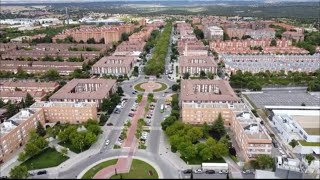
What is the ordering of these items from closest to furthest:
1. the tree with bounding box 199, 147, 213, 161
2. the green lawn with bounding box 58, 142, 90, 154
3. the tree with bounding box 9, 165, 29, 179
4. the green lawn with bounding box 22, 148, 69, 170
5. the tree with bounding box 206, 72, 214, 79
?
the tree with bounding box 9, 165, 29, 179, the green lawn with bounding box 22, 148, 69, 170, the tree with bounding box 199, 147, 213, 161, the green lawn with bounding box 58, 142, 90, 154, the tree with bounding box 206, 72, 214, 79

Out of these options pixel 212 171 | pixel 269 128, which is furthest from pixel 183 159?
pixel 269 128

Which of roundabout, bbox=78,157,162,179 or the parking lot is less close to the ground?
the parking lot

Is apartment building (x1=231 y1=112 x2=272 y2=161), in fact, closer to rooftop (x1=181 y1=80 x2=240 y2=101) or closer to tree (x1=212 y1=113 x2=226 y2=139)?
tree (x1=212 y1=113 x2=226 y2=139)

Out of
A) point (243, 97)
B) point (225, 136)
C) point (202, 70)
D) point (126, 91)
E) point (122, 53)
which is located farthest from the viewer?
point (122, 53)

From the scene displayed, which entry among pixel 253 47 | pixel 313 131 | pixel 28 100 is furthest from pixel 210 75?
pixel 28 100

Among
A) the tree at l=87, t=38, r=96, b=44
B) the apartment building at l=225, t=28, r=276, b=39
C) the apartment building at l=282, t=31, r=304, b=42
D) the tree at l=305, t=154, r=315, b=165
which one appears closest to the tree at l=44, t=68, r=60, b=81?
the tree at l=87, t=38, r=96, b=44

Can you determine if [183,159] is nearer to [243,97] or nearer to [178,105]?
[178,105]

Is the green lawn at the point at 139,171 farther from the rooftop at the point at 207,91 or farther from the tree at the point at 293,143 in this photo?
the tree at the point at 293,143
